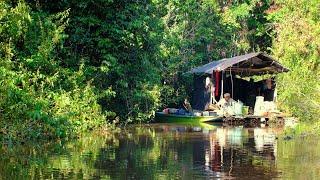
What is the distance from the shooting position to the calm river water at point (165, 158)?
973cm

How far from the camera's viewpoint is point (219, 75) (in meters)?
26.4

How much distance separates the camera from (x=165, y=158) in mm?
11852

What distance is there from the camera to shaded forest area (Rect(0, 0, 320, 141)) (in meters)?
15.2

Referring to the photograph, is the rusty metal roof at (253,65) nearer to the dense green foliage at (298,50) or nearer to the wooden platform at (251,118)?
the dense green foliage at (298,50)

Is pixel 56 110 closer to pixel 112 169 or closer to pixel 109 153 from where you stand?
pixel 109 153

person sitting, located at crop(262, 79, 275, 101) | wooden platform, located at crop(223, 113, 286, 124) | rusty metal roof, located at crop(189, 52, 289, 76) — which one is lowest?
wooden platform, located at crop(223, 113, 286, 124)

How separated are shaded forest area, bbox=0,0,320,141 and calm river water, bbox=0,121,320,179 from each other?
1.14m

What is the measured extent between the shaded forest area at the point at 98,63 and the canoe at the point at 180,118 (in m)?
1.83

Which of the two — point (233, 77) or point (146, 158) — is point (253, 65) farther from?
point (146, 158)

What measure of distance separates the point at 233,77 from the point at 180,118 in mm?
4593

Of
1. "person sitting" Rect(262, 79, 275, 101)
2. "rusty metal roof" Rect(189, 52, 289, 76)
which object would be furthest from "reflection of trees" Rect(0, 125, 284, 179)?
"person sitting" Rect(262, 79, 275, 101)

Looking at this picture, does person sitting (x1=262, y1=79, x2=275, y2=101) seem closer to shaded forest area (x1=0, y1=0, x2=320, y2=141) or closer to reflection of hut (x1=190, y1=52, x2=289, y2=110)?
reflection of hut (x1=190, y1=52, x2=289, y2=110)

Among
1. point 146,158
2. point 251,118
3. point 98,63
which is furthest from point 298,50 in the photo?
point 146,158

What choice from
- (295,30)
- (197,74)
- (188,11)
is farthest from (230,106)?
(188,11)
